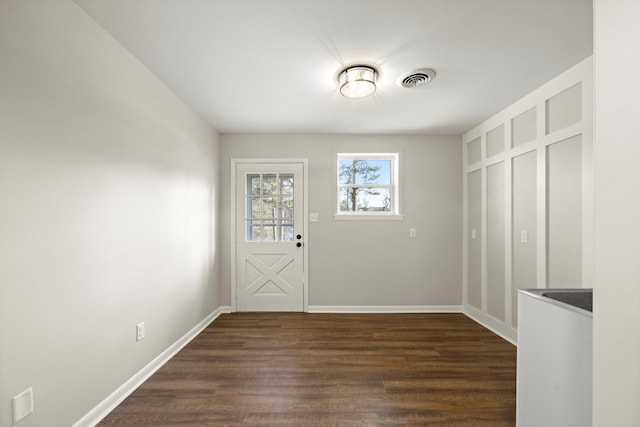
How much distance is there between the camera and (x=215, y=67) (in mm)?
2314

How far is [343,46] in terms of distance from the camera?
2.03 meters

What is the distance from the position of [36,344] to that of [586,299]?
271 centimetres

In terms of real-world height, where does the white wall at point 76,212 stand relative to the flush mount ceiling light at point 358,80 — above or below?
below

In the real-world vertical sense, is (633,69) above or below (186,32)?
below

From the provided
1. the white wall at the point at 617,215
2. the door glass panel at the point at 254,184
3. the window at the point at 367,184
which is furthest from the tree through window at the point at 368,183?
the white wall at the point at 617,215

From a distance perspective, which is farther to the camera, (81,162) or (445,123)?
(445,123)

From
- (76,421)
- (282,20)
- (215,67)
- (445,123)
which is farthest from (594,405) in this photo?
(445,123)

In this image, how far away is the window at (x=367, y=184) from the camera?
13.7 ft

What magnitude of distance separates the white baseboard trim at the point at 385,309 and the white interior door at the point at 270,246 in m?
0.29

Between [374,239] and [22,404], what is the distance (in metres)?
3.43

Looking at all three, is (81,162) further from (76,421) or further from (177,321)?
(177,321)

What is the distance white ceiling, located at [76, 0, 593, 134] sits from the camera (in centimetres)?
169

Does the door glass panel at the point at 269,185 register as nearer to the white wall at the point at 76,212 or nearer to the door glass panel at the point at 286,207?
the door glass panel at the point at 286,207

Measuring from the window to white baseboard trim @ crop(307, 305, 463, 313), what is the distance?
1.27 metres
